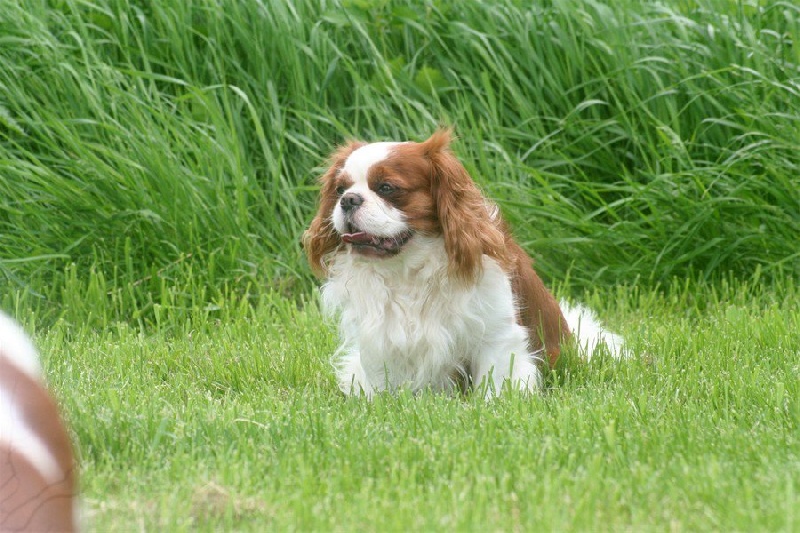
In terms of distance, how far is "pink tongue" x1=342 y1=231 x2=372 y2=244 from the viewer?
3.80 meters

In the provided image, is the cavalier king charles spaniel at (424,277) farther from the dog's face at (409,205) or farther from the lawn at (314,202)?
the lawn at (314,202)

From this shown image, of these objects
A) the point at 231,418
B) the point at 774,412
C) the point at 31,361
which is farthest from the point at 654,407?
the point at 31,361

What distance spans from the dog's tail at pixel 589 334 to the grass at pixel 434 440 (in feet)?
0.31

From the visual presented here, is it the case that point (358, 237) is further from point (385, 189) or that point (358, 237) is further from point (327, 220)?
point (327, 220)

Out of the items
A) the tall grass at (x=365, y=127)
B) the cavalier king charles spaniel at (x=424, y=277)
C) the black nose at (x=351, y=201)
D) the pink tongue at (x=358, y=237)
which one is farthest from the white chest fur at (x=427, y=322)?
the tall grass at (x=365, y=127)

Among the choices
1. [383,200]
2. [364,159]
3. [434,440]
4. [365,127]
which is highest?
[364,159]

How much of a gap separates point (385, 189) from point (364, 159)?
0.39ft

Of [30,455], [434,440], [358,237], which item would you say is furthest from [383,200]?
[30,455]

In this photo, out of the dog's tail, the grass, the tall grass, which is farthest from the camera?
the tall grass

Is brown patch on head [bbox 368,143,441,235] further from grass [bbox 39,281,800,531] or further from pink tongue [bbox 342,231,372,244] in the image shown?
grass [bbox 39,281,800,531]

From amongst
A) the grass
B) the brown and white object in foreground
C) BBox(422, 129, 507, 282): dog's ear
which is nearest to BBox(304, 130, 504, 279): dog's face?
BBox(422, 129, 507, 282): dog's ear

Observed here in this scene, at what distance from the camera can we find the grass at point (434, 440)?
2.60 metres

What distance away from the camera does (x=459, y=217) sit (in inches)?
151

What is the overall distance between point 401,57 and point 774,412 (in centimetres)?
322
